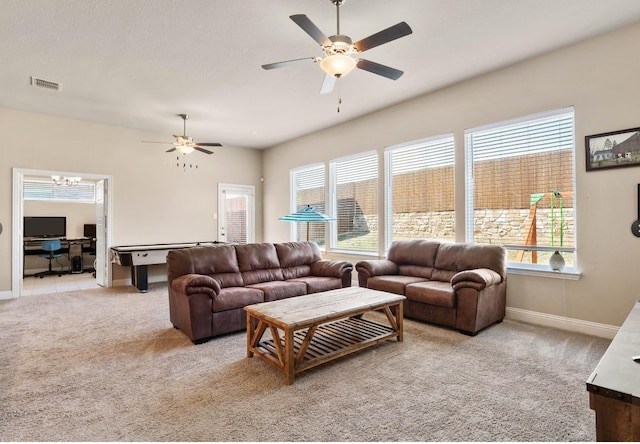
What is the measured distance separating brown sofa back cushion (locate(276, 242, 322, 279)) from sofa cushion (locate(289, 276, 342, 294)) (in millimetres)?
206

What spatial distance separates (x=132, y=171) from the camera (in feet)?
21.5

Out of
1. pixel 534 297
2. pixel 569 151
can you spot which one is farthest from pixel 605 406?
pixel 569 151

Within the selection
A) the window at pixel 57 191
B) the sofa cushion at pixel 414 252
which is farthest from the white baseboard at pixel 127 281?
the sofa cushion at pixel 414 252

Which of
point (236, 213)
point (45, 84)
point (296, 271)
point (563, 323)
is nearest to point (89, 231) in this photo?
point (236, 213)

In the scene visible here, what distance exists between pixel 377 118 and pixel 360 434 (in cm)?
485

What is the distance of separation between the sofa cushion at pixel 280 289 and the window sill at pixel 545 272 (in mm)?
2555

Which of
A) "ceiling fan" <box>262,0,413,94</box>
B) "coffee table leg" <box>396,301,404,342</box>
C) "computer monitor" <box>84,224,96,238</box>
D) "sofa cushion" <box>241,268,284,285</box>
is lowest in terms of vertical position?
"coffee table leg" <box>396,301,404,342</box>

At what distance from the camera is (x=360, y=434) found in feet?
6.14

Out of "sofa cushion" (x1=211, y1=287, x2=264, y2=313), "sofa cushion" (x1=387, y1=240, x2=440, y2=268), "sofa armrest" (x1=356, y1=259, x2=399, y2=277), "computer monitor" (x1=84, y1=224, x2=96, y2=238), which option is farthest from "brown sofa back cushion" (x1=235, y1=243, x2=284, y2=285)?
"computer monitor" (x1=84, y1=224, x2=96, y2=238)

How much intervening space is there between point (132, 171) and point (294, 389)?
5.84 metres

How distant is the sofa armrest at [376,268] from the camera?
15.0ft

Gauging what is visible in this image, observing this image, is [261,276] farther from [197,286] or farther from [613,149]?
[613,149]

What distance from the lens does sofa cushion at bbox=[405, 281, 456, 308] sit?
3.57 m

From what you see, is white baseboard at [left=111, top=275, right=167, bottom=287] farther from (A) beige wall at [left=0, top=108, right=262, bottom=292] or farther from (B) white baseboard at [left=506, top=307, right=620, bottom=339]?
(B) white baseboard at [left=506, top=307, right=620, bottom=339]
